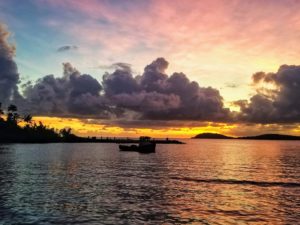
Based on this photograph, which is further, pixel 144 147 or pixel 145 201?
pixel 144 147

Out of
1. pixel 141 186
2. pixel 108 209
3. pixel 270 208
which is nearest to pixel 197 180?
pixel 141 186

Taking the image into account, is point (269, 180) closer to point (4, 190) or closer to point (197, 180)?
point (197, 180)

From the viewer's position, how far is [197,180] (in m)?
63.3

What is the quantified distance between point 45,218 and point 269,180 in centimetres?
4472

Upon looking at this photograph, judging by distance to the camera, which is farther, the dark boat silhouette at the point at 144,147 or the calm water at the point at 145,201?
the dark boat silhouette at the point at 144,147

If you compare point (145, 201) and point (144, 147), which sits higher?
point (144, 147)

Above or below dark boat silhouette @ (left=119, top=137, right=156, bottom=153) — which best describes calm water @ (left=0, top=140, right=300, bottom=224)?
below

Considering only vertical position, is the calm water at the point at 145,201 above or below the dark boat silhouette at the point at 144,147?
below

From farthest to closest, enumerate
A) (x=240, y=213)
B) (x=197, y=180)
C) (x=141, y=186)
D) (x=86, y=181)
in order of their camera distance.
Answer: (x=197, y=180), (x=86, y=181), (x=141, y=186), (x=240, y=213)

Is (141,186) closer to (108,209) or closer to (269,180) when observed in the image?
(108,209)

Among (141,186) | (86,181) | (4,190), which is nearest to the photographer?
(4,190)

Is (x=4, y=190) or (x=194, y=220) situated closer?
(x=194, y=220)

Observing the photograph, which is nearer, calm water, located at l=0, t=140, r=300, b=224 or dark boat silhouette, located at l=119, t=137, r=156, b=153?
calm water, located at l=0, t=140, r=300, b=224

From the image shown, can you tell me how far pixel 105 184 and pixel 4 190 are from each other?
14531 mm
